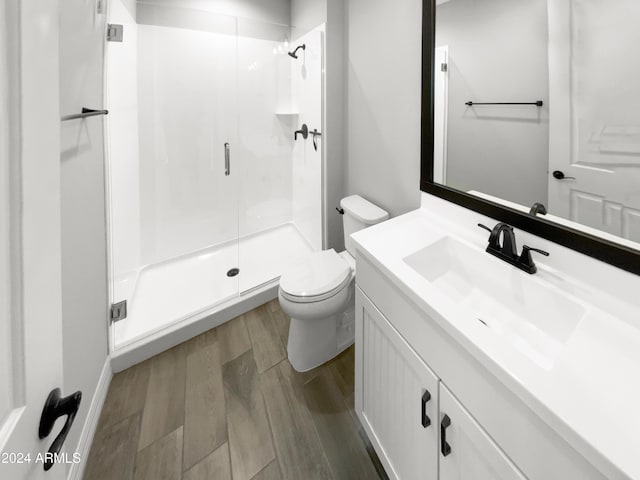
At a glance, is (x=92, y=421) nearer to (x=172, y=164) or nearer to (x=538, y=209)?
(x=172, y=164)

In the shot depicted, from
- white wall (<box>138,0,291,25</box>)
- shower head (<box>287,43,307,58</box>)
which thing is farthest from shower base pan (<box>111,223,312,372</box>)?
white wall (<box>138,0,291,25</box>)

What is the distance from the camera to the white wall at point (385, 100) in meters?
1.54

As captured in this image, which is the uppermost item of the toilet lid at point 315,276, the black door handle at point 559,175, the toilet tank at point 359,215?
the black door handle at point 559,175

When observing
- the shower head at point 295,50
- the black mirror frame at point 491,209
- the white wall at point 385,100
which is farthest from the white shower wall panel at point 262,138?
the black mirror frame at point 491,209

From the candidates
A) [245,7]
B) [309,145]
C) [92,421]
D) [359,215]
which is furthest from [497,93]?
[245,7]

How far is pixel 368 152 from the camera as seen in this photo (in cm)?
202

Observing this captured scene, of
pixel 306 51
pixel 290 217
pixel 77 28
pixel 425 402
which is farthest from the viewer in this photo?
pixel 290 217

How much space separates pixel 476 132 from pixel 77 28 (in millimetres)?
1611

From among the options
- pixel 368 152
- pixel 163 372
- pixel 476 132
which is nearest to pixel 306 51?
pixel 368 152

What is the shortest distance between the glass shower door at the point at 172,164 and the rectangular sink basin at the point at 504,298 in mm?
1557

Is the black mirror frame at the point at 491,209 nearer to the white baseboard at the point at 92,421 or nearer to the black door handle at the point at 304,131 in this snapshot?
the black door handle at the point at 304,131

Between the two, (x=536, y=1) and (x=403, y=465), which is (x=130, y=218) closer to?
(x=403, y=465)

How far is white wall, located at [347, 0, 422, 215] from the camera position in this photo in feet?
5.07

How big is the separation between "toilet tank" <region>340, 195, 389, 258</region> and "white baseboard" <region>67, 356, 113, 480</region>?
4.69ft
